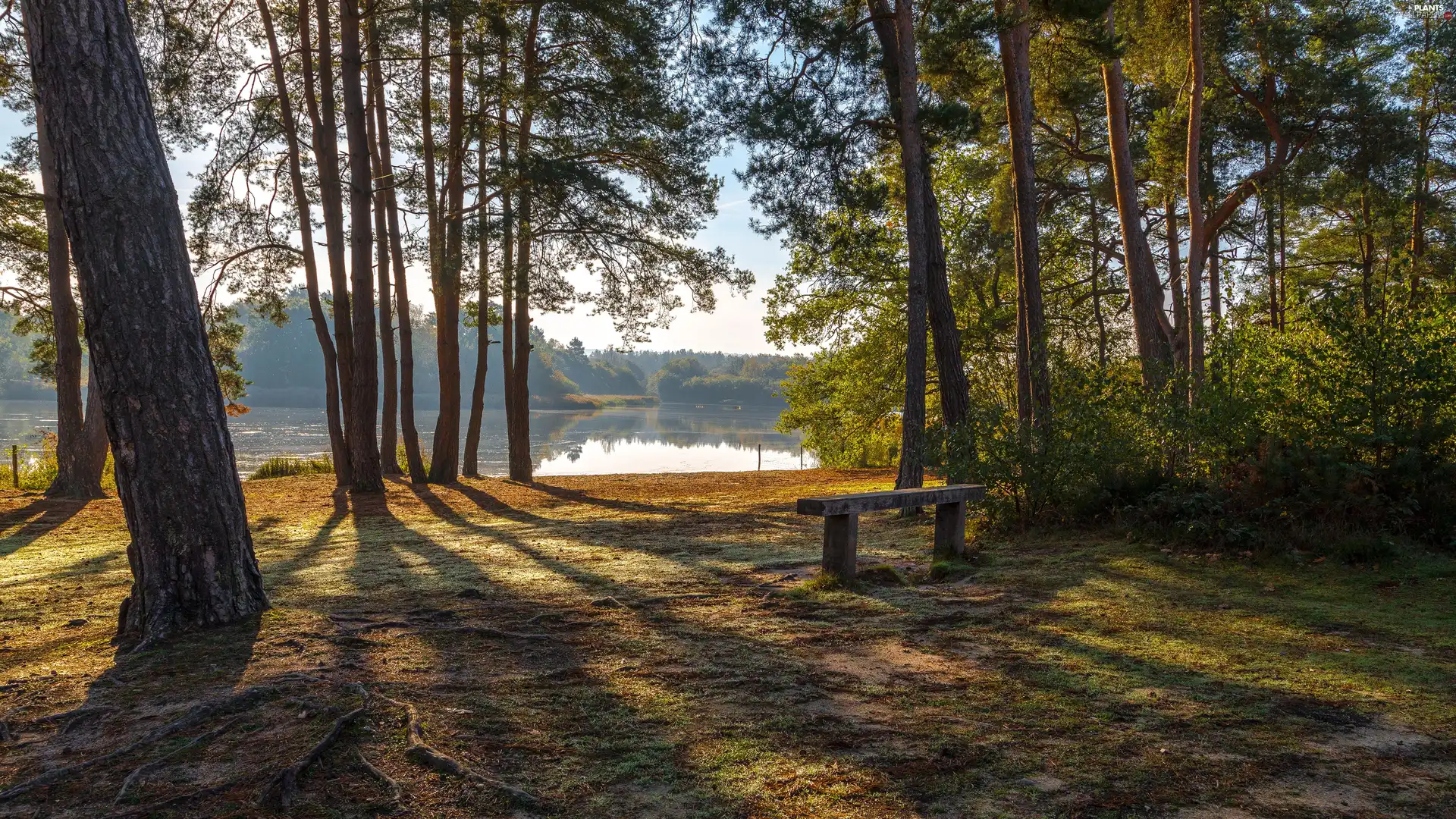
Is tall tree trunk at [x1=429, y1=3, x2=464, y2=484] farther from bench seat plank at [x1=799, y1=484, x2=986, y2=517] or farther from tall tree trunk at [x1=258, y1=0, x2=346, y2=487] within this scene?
bench seat plank at [x1=799, y1=484, x2=986, y2=517]

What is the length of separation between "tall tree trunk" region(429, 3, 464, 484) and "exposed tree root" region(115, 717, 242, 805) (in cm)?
1171

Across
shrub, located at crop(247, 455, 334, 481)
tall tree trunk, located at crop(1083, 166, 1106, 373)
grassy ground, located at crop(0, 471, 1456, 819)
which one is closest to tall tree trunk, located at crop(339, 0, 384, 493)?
shrub, located at crop(247, 455, 334, 481)

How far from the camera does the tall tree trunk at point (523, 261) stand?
13242 millimetres

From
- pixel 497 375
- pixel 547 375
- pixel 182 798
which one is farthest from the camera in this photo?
pixel 497 375

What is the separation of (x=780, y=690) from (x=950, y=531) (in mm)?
3373

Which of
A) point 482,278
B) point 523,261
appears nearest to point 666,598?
point 523,261

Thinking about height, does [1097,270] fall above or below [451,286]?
above

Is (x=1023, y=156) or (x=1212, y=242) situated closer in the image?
(x=1023, y=156)

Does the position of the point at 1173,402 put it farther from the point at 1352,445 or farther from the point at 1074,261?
the point at 1074,261

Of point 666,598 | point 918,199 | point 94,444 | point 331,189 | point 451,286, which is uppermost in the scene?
point 331,189

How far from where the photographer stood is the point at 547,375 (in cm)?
12344

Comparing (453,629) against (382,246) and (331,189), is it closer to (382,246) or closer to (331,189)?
(331,189)

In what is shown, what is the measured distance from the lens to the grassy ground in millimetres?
2393

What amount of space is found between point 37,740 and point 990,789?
2933 mm
